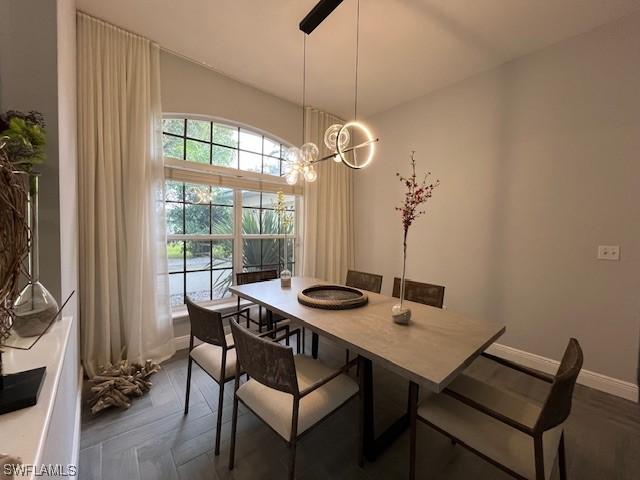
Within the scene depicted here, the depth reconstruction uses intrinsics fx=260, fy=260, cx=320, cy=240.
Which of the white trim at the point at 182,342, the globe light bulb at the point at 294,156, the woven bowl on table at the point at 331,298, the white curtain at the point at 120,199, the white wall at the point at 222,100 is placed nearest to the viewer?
the woven bowl on table at the point at 331,298

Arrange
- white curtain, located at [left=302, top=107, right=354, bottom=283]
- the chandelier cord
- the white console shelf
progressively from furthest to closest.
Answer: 1. white curtain, located at [left=302, top=107, right=354, bottom=283]
2. the chandelier cord
3. the white console shelf

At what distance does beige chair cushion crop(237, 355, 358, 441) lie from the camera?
1218 millimetres

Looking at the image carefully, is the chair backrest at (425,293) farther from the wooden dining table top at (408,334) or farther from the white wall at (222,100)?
the white wall at (222,100)

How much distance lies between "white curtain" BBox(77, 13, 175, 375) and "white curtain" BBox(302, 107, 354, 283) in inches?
70.0

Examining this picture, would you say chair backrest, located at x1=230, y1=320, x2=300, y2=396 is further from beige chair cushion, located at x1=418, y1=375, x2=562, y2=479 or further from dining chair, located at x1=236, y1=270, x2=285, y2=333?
dining chair, located at x1=236, y1=270, x2=285, y2=333

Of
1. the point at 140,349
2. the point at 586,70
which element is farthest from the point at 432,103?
the point at 140,349

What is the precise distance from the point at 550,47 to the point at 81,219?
172 inches

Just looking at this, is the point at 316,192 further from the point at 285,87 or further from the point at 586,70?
the point at 586,70

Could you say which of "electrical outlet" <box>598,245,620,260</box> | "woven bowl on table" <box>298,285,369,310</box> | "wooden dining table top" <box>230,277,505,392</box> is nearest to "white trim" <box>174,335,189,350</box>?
"wooden dining table top" <box>230,277,505,392</box>

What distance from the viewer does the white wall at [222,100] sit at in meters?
2.60

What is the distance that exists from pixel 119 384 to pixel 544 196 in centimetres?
396

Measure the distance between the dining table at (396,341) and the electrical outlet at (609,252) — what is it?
1.44 m

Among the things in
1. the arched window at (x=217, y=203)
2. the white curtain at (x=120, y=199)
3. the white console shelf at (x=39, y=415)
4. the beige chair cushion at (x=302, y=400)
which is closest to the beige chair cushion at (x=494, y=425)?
the beige chair cushion at (x=302, y=400)

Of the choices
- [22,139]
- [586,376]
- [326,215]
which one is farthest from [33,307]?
[586,376]
